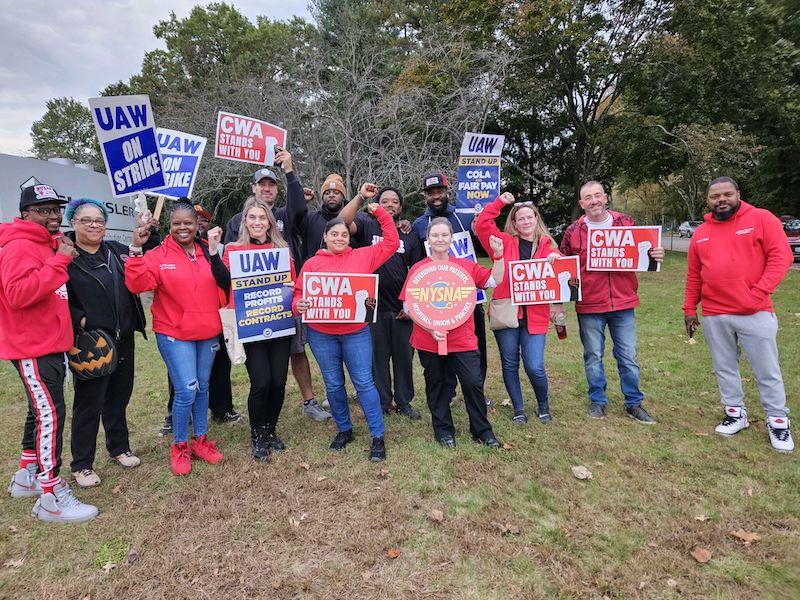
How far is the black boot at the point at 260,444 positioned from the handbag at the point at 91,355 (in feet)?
4.80

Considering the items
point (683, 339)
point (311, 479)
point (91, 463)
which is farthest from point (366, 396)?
point (683, 339)

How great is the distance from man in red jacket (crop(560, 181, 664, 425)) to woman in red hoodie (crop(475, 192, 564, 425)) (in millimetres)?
362

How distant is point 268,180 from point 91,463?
11.2 feet

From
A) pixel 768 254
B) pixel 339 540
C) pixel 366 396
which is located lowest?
pixel 339 540

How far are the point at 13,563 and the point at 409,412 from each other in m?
3.78

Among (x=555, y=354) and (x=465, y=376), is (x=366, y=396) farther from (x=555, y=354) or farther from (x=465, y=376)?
(x=555, y=354)

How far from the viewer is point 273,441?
5.09 metres

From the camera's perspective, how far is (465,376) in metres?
4.78

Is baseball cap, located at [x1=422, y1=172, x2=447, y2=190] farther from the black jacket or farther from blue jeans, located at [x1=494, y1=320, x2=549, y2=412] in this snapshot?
the black jacket

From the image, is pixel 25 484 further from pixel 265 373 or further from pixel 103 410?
pixel 265 373

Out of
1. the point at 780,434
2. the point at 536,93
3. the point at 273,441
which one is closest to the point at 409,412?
the point at 273,441

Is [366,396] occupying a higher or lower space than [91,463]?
higher

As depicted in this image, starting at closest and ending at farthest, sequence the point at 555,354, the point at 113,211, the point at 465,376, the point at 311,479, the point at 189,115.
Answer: the point at 311,479, the point at 465,376, the point at 555,354, the point at 113,211, the point at 189,115

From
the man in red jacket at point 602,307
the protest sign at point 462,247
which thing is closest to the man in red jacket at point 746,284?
the man in red jacket at point 602,307
